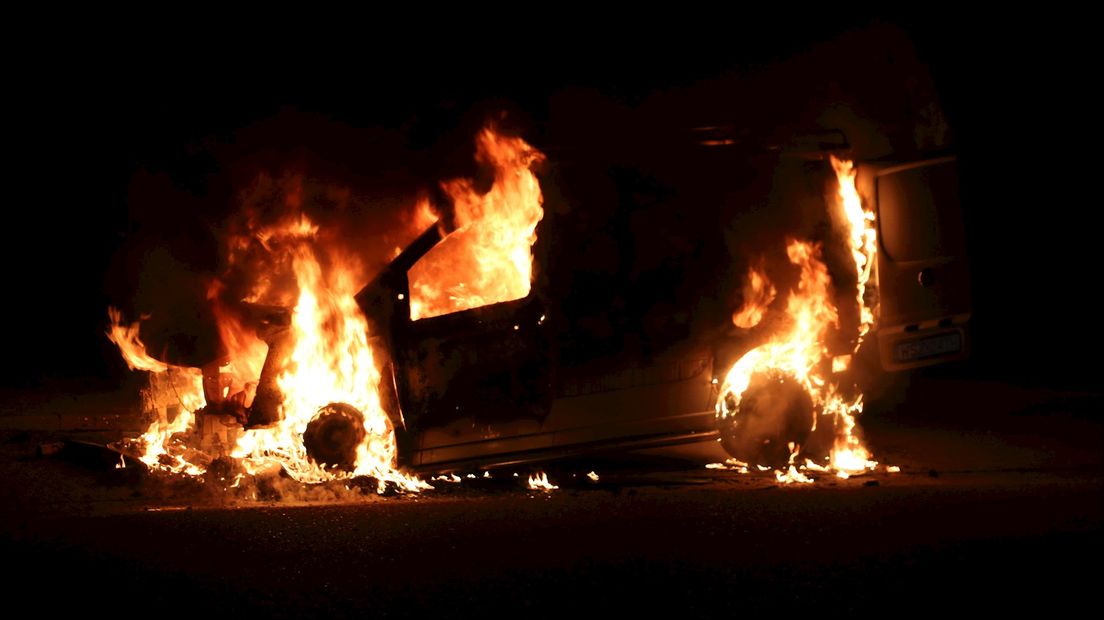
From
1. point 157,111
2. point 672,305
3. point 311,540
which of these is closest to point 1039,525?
point 672,305

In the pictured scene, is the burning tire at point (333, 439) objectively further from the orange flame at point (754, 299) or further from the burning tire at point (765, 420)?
the orange flame at point (754, 299)

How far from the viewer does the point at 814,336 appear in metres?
8.29

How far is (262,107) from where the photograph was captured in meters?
13.8

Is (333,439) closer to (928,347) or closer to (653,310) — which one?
(653,310)

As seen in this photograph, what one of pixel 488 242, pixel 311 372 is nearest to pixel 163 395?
pixel 311 372

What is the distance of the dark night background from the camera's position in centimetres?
1202

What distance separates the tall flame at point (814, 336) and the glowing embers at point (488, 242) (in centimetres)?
166

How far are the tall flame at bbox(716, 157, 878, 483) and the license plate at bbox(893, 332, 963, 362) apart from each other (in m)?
0.34

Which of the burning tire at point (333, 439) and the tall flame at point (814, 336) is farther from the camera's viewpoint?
the tall flame at point (814, 336)

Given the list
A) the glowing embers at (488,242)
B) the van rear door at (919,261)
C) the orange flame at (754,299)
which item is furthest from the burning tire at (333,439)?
the van rear door at (919,261)

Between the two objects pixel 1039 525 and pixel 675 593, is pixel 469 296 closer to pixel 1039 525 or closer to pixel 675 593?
pixel 675 593

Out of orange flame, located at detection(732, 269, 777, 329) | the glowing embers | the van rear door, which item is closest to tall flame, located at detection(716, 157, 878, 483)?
orange flame, located at detection(732, 269, 777, 329)

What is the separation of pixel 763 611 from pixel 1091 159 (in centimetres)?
1518

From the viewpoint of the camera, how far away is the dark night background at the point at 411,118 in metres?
12.0
